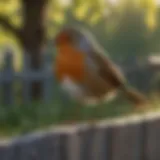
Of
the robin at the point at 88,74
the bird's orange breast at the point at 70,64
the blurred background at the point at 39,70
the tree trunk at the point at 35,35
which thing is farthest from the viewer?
the tree trunk at the point at 35,35

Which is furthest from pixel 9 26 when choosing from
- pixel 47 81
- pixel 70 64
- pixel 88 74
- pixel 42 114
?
pixel 88 74

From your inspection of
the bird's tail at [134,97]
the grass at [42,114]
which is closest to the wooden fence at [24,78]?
the grass at [42,114]

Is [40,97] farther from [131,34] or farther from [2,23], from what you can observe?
[131,34]

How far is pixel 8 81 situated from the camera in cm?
824

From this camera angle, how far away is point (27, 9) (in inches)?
340

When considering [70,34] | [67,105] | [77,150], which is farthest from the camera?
[67,105]

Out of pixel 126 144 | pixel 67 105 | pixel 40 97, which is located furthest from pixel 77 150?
pixel 40 97

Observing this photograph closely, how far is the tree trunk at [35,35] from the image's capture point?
8.41m

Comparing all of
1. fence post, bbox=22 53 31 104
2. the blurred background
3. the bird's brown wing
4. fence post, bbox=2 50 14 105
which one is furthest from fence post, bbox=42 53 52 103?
the bird's brown wing

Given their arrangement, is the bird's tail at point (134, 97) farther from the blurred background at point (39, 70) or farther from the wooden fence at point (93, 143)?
the wooden fence at point (93, 143)

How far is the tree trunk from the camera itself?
841 cm

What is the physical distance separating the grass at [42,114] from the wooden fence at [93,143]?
312cm

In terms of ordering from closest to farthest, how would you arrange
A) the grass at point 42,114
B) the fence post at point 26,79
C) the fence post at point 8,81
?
the grass at point 42,114 < the fence post at point 8,81 < the fence post at point 26,79

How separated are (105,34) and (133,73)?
356cm
